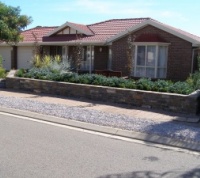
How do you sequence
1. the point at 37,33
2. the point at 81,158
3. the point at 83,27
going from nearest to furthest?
the point at 81,158 < the point at 83,27 < the point at 37,33

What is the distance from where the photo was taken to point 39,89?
14234 mm

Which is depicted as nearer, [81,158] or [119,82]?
[81,158]

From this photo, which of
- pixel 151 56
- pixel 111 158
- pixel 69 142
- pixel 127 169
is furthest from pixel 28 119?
pixel 151 56

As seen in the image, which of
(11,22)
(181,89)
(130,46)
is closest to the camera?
(181,89)

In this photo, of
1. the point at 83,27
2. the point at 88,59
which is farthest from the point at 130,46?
the point at 83,27

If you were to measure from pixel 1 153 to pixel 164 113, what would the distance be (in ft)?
19.3

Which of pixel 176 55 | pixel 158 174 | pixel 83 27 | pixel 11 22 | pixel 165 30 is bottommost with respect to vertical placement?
pixel 158 174

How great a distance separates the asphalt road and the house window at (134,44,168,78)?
491 inches

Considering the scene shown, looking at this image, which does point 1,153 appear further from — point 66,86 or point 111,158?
point 66,86

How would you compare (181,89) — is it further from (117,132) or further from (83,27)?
(83,27)

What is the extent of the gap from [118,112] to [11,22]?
1165 cm

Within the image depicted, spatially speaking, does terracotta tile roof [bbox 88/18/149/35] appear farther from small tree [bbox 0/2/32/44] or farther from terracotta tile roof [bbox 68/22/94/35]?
small tree [bbox 0/2/32/44]

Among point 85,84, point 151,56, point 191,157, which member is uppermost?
point 151,56

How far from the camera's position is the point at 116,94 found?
11836 mm
